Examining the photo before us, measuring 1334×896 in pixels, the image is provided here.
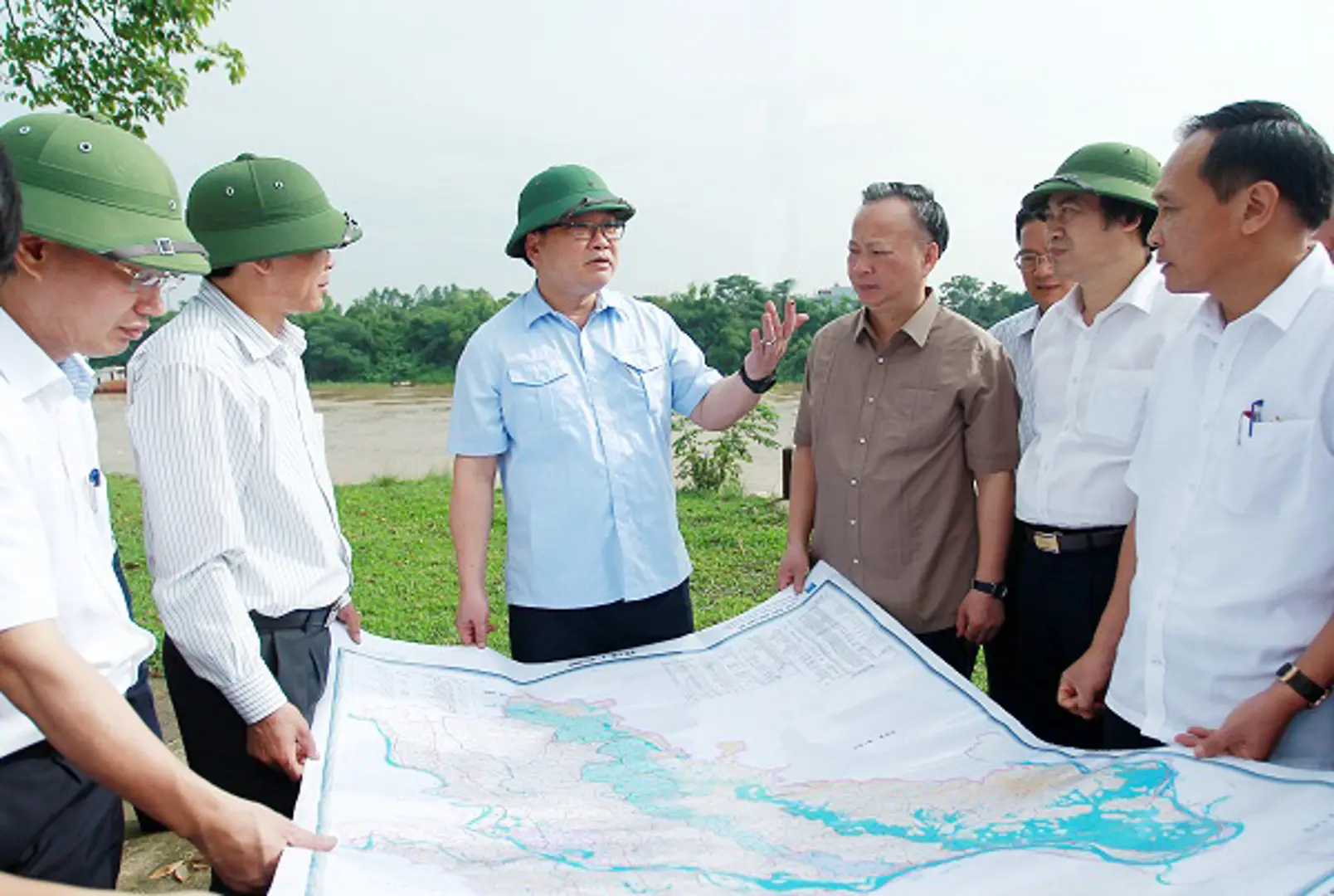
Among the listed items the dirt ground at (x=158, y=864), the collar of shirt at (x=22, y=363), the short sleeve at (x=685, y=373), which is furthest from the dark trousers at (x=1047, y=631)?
the dirt ground at (x=158, y=864)

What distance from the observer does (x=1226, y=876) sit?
134 centimetres

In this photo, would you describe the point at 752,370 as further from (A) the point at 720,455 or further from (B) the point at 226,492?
(A) the point at 720,455

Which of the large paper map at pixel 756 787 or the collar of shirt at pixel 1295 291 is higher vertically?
the collar of shirt at pixel 1295 291

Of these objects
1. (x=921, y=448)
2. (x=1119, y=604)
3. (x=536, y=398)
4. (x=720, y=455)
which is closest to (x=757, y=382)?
(x=921, y=448)

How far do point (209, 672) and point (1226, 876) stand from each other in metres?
1.55

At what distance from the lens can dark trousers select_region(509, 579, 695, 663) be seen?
2.68 meters

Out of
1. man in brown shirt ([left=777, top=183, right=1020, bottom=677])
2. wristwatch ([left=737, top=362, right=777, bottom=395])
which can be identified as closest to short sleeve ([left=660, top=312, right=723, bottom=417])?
wristwatch ([left=737, top=362, right=777, bottom=395])

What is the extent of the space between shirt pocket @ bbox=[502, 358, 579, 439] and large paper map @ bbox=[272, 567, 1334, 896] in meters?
0.60

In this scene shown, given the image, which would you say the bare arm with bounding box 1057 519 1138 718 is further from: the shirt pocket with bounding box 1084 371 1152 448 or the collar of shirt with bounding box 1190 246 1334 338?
the collar of shirt with bounding box 1190 246 1334 338

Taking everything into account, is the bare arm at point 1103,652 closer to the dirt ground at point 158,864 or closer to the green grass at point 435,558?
the green grass at point 435,558

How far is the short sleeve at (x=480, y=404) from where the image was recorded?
2.65 m

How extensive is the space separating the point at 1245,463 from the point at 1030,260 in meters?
1.83

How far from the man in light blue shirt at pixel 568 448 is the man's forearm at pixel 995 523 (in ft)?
2.05

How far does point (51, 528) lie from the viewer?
4.65ft
